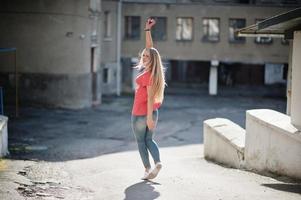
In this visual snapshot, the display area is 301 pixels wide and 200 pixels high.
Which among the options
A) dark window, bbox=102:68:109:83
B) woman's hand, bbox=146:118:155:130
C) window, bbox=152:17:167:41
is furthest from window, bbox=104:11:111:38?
woman's hand, bbox=146:118:155:130

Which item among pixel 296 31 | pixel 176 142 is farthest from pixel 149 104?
pixel 176 142

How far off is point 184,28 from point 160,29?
1.63 m

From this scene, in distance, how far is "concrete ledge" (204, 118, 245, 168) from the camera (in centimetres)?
1005

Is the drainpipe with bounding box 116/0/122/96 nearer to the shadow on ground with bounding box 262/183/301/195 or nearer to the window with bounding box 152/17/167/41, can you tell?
the window with bounding box 152/17/167/41

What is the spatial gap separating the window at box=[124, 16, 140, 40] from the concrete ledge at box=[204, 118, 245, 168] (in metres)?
25.3

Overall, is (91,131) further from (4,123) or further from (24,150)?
(4,123)

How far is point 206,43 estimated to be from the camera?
36969mm

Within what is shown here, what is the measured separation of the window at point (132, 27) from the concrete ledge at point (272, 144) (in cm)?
2819

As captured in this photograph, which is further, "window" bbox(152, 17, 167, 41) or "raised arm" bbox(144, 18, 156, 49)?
"window" bbox(152, 17, 167, 41)

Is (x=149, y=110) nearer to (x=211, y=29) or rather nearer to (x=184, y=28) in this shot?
(x=184, y=28)

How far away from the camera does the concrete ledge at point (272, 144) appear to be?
768 cm

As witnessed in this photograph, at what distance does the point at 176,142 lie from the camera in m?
19.3

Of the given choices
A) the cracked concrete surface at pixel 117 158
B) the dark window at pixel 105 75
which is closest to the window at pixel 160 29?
the cracked concrete surface at pixel 117 158

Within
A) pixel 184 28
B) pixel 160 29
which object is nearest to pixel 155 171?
pixel 184 28
